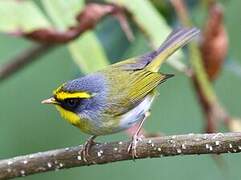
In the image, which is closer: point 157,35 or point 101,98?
point 157,35

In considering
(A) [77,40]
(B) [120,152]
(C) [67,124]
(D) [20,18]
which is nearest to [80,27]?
(A) [77,40]

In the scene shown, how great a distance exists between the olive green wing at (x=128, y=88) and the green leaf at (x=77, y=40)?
46cm

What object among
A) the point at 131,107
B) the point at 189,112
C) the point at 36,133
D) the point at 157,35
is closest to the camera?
the point at 157,35

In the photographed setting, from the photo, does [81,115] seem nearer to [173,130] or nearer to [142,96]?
[142,96]

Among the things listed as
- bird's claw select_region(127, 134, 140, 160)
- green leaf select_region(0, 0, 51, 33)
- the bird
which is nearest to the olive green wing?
the bird

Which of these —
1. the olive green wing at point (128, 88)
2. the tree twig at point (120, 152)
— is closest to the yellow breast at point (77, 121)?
the olive green wing at point (128, 88)

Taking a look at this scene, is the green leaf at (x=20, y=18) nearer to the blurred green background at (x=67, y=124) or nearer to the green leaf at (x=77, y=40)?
the green leaf at (x=77, y=40)

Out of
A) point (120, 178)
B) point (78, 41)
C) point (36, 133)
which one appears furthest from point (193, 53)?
point (120, 178)

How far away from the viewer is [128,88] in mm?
3197

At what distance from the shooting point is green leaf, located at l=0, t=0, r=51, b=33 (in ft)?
8.58

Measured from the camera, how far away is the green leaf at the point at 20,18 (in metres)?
2.62

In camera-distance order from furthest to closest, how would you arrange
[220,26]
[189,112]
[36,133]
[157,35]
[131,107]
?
[189,112]
[36,133]
[131,107]
[220,26]
[157,35]

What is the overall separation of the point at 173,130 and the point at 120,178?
0.55 m

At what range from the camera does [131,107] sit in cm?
313
